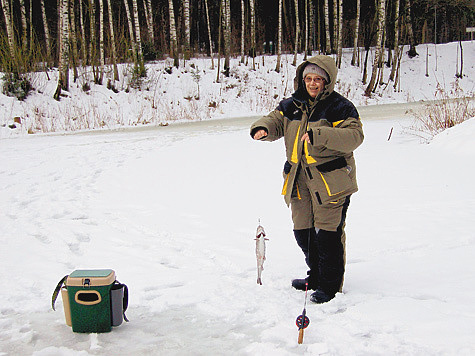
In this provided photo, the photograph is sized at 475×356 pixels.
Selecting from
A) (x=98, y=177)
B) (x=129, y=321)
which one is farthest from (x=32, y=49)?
(x=129, y=321)

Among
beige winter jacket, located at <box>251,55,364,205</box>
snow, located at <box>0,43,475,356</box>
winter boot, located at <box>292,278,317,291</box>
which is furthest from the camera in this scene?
winter boot, located at <box>292,278,317,291</box>

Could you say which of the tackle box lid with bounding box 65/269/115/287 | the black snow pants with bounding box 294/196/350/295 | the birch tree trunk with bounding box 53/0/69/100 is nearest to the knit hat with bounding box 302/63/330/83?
the black snow pants with bounding box 294/196/350/295

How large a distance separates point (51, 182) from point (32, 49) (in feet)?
43.4

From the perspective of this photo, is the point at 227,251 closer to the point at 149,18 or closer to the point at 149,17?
the point at 149,18

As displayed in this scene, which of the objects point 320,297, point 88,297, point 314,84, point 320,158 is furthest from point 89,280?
point 314,84

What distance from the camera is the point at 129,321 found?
315 centimetres

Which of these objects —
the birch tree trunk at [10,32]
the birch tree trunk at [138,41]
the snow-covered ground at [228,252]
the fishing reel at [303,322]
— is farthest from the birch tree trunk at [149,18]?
the fishing reel at [303,322]

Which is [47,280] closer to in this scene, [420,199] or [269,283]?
[269,283]

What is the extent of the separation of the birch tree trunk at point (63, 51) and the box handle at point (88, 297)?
1713 centimetres

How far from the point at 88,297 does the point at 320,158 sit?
69.9 inches

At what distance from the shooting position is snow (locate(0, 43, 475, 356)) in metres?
2.85

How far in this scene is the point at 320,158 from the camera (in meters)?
3.25

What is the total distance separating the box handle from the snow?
0.22 m

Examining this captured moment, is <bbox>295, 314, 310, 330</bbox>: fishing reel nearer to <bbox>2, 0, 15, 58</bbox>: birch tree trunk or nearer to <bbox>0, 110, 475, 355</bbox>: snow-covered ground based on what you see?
<bbox>0, 110, 475, 355</bbox>: snow-covered ground
